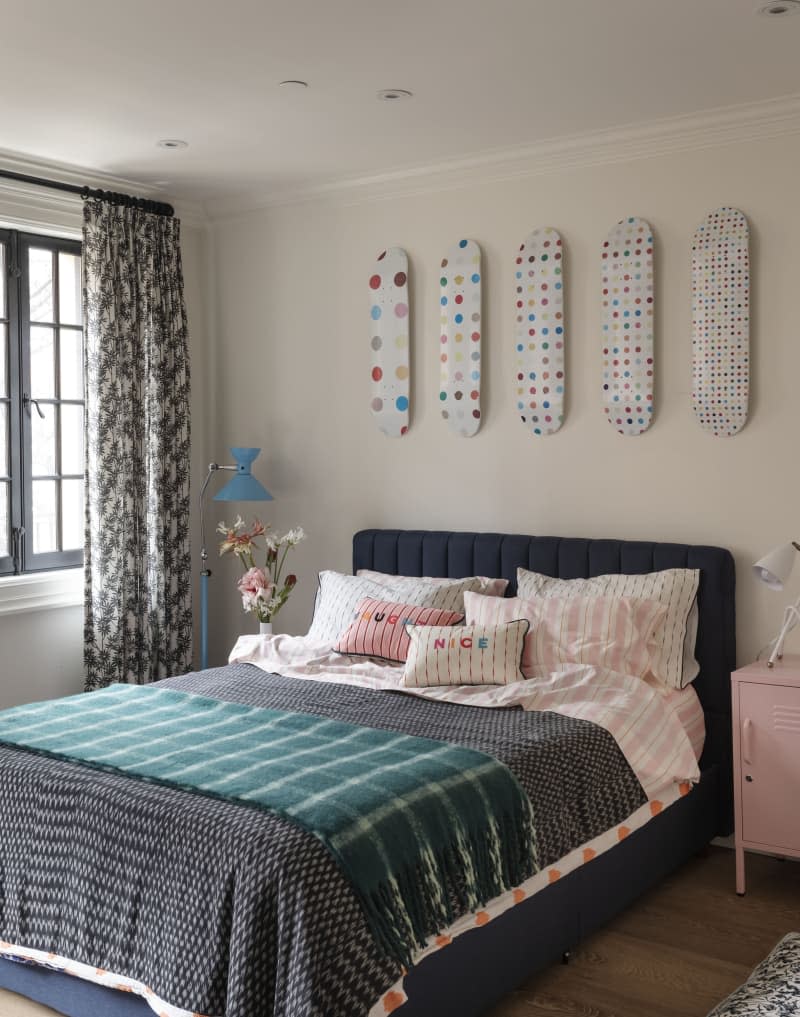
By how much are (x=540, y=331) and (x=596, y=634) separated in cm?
133

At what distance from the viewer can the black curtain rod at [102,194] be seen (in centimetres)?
450

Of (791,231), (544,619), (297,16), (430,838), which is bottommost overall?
(430,838)

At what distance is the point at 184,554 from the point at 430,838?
288 cm

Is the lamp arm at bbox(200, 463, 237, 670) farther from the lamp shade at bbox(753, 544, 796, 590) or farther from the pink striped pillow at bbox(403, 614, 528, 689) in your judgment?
the lamp shade at bbox(753, 544, 796, 590)

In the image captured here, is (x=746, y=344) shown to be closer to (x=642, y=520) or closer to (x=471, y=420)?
(x=642, y=520)

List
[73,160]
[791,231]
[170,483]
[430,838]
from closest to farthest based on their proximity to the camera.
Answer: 1. [430,838]
2. [791,231]
3. [73,160]
4. [170,483]

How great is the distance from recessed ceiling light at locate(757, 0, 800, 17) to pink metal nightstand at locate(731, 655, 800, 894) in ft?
6.58

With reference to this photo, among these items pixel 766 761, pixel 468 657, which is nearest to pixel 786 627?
pixel 766 761

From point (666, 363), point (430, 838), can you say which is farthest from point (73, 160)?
point (430, 838)

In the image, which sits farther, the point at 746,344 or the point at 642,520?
the point at 642,520

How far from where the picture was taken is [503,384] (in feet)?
14.9

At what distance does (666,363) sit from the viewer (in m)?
4.11

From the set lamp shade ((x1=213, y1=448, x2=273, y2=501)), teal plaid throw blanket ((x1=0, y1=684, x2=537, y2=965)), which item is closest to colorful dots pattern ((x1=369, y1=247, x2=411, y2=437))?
lamp shade ((x1=213, y1=448, x2=273, y2=501))

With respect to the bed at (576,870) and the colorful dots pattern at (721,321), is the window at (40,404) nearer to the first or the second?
the bed at (576,870)
